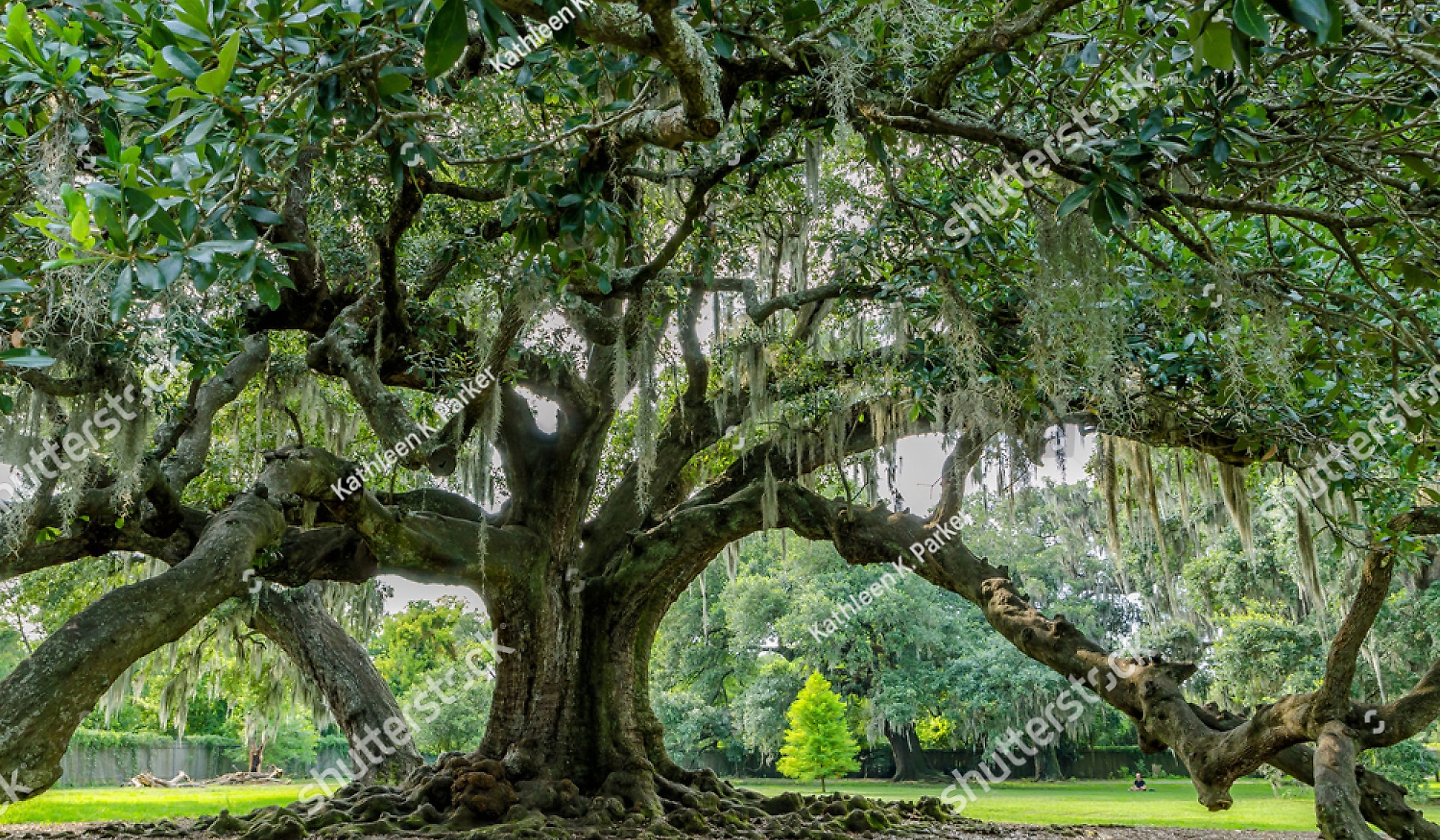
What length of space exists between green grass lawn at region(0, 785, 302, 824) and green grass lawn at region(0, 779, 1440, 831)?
2 cm

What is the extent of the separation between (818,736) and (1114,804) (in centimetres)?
450

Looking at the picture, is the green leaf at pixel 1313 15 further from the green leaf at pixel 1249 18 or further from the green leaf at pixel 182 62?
the green leaf at pixel 182 62

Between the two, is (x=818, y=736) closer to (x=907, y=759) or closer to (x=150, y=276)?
(x=907, y=759)

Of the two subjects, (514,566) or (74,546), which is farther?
(514,566)

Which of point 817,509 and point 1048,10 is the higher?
point 1048,10

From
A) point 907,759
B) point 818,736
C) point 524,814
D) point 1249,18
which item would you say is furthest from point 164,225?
point 907,759

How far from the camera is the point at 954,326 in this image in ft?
14.2

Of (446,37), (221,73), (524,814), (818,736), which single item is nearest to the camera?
(446,37)

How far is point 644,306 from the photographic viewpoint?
5469 mm

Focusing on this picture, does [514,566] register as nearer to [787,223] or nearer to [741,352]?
[741,352]

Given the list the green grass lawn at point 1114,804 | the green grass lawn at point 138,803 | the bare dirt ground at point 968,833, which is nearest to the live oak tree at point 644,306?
the bare dirt ground at point 968,833

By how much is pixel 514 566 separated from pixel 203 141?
512 centimetres

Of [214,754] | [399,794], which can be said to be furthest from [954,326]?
[214,754]

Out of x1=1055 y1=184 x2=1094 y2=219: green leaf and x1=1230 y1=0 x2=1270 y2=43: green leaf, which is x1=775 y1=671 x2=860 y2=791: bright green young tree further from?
x1=1230 y1=0 x2=1270 y2=43: green leaf
